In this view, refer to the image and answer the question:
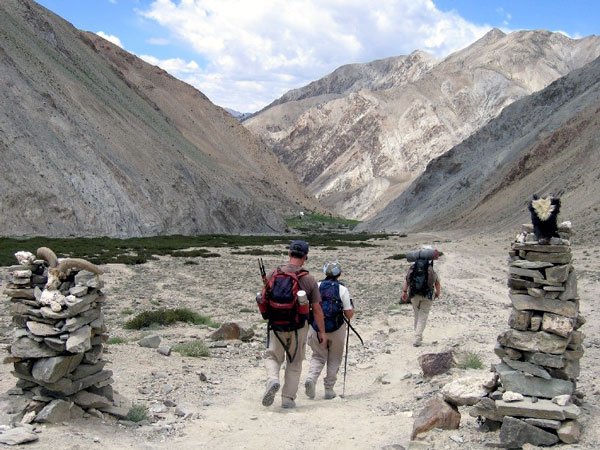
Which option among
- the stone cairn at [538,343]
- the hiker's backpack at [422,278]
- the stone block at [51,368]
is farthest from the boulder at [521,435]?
the hiker's backpack at [422,278]

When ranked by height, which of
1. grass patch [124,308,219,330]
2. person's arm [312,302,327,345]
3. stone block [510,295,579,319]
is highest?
stone block [510,295,579,319]

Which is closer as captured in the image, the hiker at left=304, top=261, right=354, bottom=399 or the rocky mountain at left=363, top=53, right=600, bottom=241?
the hiker at left=304, top=261, right=354, bottom=399

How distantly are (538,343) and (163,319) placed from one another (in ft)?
31.7

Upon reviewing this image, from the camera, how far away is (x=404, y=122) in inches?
5600

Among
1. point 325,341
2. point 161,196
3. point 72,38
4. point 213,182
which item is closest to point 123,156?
point 161,196

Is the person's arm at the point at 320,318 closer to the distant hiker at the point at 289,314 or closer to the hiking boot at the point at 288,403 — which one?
the distant hiker at the point at 289,314

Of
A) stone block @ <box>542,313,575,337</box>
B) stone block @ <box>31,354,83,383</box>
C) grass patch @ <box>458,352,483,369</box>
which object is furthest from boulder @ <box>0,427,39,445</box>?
grass patch @ <box>458,352,483,369</box>

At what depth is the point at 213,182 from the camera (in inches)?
2876

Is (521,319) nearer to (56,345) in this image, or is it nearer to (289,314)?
(289,314)

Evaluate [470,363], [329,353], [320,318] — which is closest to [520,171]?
[470,363]

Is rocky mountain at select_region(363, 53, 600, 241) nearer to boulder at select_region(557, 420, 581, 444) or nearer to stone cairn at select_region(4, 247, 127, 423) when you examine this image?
boulder at select_region(557, 420, 581, 444)

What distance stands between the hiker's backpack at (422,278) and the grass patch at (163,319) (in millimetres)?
5127

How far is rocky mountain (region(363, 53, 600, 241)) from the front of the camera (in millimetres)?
50375

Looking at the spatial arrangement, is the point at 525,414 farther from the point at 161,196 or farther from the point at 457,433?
the point at 161,196
